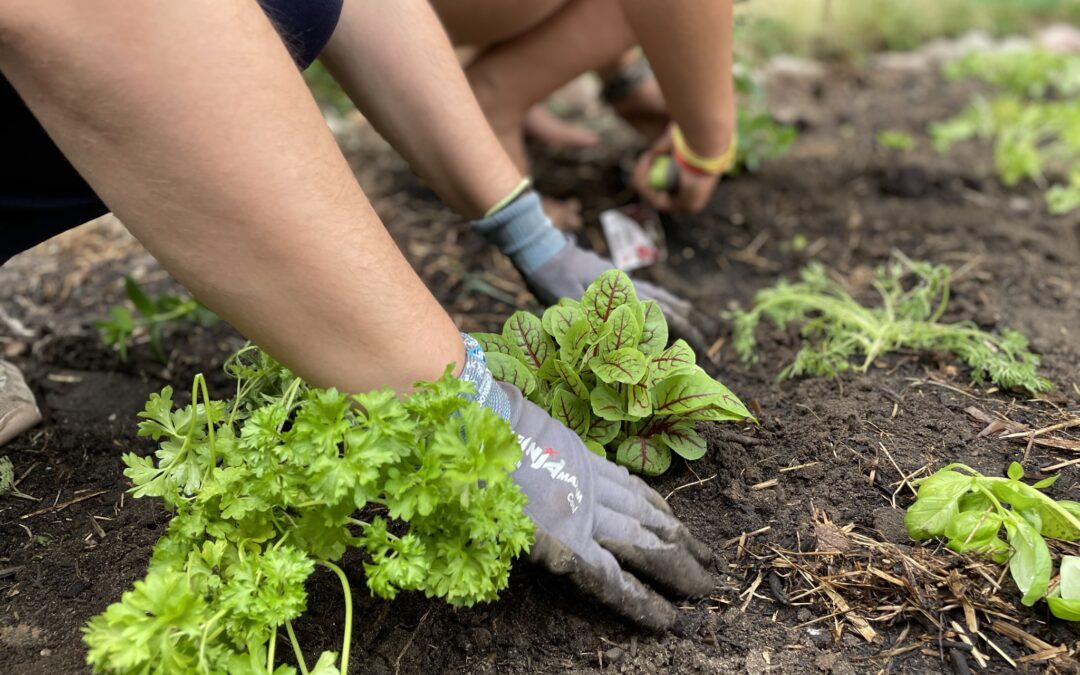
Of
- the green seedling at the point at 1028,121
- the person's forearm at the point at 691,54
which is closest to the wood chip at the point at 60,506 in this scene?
the person's forearm at the point at 691,54

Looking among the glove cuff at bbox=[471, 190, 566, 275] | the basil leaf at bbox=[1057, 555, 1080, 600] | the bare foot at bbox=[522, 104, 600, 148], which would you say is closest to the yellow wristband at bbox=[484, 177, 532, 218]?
the glove cuff at bbox=[471, 190, 566, 275]

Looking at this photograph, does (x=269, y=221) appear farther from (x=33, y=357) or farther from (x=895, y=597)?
(x=33, y=357)

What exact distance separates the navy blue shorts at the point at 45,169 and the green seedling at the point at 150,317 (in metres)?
0.59

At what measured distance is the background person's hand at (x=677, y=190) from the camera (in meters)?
2.75

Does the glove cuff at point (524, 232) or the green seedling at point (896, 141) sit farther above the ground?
the glove cuff at point (524, 232)

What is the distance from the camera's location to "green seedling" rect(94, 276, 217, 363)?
7.38ft

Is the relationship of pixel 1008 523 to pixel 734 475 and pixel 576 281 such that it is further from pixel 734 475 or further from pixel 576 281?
pixel 576 281

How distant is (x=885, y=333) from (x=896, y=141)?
1647 millimetres

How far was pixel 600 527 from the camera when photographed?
1.45m

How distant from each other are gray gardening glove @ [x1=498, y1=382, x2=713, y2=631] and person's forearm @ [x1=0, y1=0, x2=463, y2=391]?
0.22 metres

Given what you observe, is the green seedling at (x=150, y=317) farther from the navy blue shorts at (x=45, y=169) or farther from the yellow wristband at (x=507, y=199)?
the yellow wristband at (x=507, y=199)

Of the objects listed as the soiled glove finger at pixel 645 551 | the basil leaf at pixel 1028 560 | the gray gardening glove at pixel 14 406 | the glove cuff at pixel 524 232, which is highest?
the gray gardening glove at pixel 14 406

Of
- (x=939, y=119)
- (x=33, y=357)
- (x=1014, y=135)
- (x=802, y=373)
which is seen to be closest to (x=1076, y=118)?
(x=1014, y=135)

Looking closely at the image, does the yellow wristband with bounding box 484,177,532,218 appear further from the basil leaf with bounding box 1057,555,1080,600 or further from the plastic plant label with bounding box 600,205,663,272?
the basil leaf with bounding box 1057,555,1080,600
